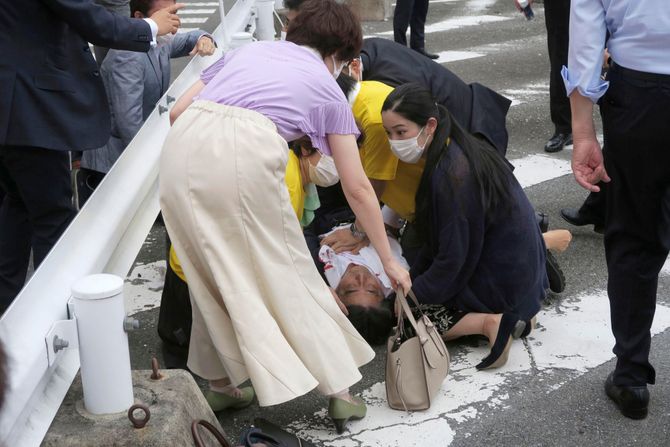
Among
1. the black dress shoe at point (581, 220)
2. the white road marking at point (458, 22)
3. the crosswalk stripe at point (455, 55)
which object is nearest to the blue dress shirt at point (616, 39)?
the black dress shoe at point (581, 220)

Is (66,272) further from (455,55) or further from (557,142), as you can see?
(455,55)

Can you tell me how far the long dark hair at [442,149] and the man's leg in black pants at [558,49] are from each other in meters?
2.65

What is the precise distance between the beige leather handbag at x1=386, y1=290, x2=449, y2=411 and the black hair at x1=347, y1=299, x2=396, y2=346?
0.50 metres

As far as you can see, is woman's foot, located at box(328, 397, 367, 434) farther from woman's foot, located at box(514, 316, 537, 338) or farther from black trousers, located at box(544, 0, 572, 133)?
black trousers, located at box(544, 0, 572, 133)

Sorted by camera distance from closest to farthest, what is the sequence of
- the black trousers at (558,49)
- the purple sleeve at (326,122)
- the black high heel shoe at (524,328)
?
the purple sleeve at (326,122) < the black high heel shoe at (524,328) < the black trousers at (558,49)

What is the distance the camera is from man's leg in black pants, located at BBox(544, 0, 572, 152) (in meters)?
6.47

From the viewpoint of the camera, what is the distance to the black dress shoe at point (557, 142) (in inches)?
262

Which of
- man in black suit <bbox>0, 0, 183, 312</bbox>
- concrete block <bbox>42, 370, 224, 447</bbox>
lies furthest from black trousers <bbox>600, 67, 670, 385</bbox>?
man in black suit <bbox>0, 0, 183, 312</bbox>

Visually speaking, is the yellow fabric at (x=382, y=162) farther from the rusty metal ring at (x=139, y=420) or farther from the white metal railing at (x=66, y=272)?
the rusty metal ring at (x=139, y=420)

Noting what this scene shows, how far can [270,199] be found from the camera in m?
3.20

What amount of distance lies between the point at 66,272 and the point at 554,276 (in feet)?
7.63

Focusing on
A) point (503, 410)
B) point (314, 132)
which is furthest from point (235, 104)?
point (503, 410)

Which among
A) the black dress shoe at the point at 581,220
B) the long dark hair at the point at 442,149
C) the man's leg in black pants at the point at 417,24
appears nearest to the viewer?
the long dark hair at the point at 442,149

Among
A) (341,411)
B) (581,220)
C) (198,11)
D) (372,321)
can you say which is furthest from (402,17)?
(341,411)
